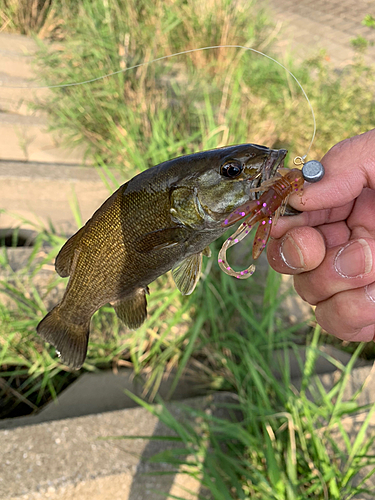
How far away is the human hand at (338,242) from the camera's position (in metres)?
1.32

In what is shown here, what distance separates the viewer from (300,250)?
1.40m

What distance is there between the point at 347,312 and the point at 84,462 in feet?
5.21

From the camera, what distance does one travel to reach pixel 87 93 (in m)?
3.51

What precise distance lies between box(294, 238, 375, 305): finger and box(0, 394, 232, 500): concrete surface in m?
1.35

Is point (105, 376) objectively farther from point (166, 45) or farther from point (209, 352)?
point (166, 45)

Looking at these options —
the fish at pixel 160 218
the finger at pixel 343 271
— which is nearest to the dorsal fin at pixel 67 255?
the fish at pixel 160 218

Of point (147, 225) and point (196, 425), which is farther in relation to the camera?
point (196, 425)

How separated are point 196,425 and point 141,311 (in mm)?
1355

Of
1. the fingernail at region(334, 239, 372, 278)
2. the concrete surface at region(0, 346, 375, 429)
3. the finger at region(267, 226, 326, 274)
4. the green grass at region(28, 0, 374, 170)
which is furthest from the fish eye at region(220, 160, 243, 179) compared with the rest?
the green grass at region(28, 0, 374, 170)

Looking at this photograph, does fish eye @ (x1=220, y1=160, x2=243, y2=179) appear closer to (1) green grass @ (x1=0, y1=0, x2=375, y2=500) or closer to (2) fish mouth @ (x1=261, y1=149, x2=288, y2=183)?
(2) fish mouth @ (x1=261, y1=149, x2=288, y2=183)

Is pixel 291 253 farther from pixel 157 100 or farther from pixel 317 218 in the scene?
pixel 157 100

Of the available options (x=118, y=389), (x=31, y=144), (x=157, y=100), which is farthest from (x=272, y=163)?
(x=31, y=144)

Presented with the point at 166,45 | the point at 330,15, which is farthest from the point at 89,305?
the point at 330,15

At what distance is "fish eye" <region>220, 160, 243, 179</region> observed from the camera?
3.54 ft
